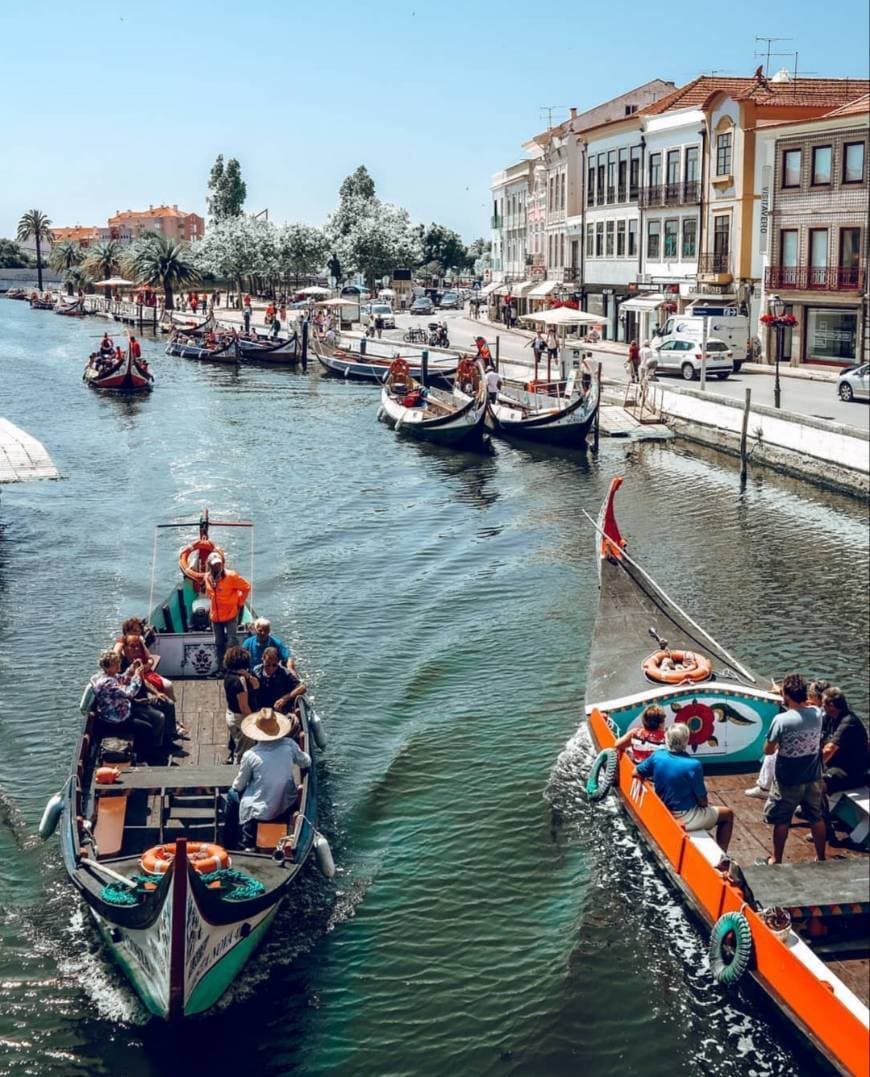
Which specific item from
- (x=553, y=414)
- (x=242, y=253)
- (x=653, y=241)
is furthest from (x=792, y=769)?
(x=242, y=253)

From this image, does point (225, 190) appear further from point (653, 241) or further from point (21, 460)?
point (21, 460)

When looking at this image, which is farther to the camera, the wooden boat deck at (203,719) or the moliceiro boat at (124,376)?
the moliceiro boat at (124,376)

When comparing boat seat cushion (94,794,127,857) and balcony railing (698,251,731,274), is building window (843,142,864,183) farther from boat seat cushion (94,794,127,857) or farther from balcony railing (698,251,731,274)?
boat seat cushion (94,794,127,857)

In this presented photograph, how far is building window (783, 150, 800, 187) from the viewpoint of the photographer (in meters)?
50.2

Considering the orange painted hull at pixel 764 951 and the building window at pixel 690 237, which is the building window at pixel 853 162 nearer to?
the building window at pixel 690 237

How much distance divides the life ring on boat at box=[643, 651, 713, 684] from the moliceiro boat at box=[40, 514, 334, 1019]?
4.18 metres

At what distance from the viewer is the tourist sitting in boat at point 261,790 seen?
12227mm

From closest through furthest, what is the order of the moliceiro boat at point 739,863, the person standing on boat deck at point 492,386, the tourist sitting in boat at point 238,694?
the moliceiro boat at point 739,863, the tourist sitting in boat at point 238,694, the person standing on boat deck at point 492,386

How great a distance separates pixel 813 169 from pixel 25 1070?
1833 inches

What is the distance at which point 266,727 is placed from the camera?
41.4 ft

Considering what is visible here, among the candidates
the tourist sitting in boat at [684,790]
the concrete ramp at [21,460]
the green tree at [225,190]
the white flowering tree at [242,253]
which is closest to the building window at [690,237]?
the concrete ramp at [21,460]

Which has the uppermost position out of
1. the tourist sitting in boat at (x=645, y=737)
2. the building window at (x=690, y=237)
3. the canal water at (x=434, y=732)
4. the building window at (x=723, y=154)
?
the building window at (x=723, y=154)

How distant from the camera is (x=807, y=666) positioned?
65.9ft

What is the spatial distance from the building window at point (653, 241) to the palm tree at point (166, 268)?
53825 millimetres
